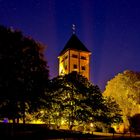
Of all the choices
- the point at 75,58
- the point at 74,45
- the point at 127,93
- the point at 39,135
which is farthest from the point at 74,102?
the point at 74,45

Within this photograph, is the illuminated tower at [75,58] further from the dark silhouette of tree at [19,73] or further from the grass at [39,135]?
the dark silhouette of tree at [19,73]

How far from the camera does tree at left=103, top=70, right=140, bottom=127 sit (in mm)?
70062

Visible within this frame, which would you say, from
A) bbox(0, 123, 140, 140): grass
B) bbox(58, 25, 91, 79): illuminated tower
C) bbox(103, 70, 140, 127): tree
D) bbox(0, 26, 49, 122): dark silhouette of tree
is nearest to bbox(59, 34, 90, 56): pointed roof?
bbox(58, 25, 91, 79): illuminated tower

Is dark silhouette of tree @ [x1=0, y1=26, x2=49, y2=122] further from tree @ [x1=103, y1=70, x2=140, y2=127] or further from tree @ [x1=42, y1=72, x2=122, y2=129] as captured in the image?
tree @ [x1=103, y1=70, x2=140, y2=127]

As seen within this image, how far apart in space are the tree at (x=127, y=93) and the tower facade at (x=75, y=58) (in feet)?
86.4

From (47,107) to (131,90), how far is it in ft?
96.0

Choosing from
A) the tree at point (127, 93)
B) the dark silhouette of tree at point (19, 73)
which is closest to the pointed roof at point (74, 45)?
the tree at point (127, 93)

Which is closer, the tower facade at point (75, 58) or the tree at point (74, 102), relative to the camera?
the tree at point (74, 102)

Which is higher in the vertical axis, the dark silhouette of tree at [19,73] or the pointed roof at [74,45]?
the pointed roof at [74,45]

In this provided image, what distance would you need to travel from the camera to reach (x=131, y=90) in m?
70.2

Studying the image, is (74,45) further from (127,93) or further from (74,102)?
(74,102)

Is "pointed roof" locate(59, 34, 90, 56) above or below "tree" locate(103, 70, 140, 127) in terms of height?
above

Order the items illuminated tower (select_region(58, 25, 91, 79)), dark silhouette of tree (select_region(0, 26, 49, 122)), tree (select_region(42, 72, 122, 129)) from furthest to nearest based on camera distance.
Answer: illuminated tower (select_region(58, 25, 91, 79)) < tree (select_region(42, 72, 122, 129)) < dark silhouette of tree (select_region(0, 26, 49, 122))

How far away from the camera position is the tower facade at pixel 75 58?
320 feet
